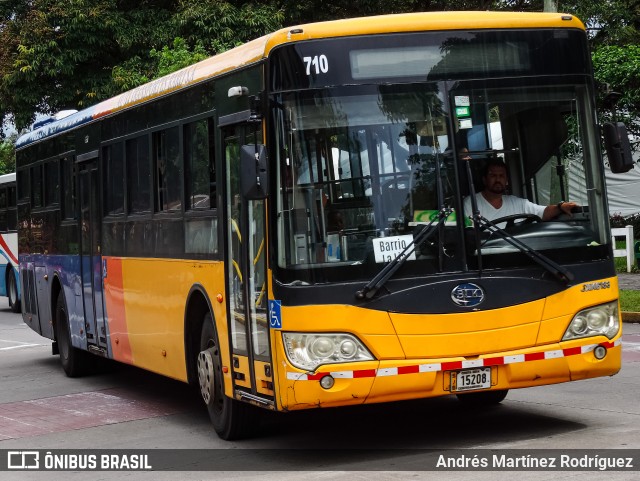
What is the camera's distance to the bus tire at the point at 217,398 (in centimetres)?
1043

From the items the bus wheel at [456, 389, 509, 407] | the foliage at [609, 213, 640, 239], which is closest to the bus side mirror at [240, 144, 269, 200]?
the bus wheel at [456, 389, 509, 407]

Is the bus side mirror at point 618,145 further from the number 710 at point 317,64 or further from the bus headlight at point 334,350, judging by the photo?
the bus headlight at point 334,350

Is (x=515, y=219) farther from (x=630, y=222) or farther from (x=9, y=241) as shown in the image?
(x=630, y=222)

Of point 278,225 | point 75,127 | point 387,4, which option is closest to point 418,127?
point 278,225

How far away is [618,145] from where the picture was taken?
9633 mm

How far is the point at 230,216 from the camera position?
10.3m

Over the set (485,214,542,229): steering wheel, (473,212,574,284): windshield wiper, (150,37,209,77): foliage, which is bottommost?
(473,212,574,284): windshield wiper

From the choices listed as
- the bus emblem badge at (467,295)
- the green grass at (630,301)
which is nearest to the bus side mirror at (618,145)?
the bus emblem badge at (467,295)

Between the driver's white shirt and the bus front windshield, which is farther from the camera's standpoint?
the driver's white shirt

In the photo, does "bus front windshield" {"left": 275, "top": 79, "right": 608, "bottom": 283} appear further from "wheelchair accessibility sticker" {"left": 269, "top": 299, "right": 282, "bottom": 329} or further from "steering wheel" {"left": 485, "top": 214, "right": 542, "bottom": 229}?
"wheelchair accessibility sticker" {"left": 269, "top": 299, "right": 282, "bottom": 329}

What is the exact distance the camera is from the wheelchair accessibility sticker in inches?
357

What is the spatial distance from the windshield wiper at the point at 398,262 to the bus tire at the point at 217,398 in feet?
6.60

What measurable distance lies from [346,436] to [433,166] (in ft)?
7.96

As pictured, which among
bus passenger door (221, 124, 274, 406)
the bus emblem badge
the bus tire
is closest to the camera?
the bus emblem badge
